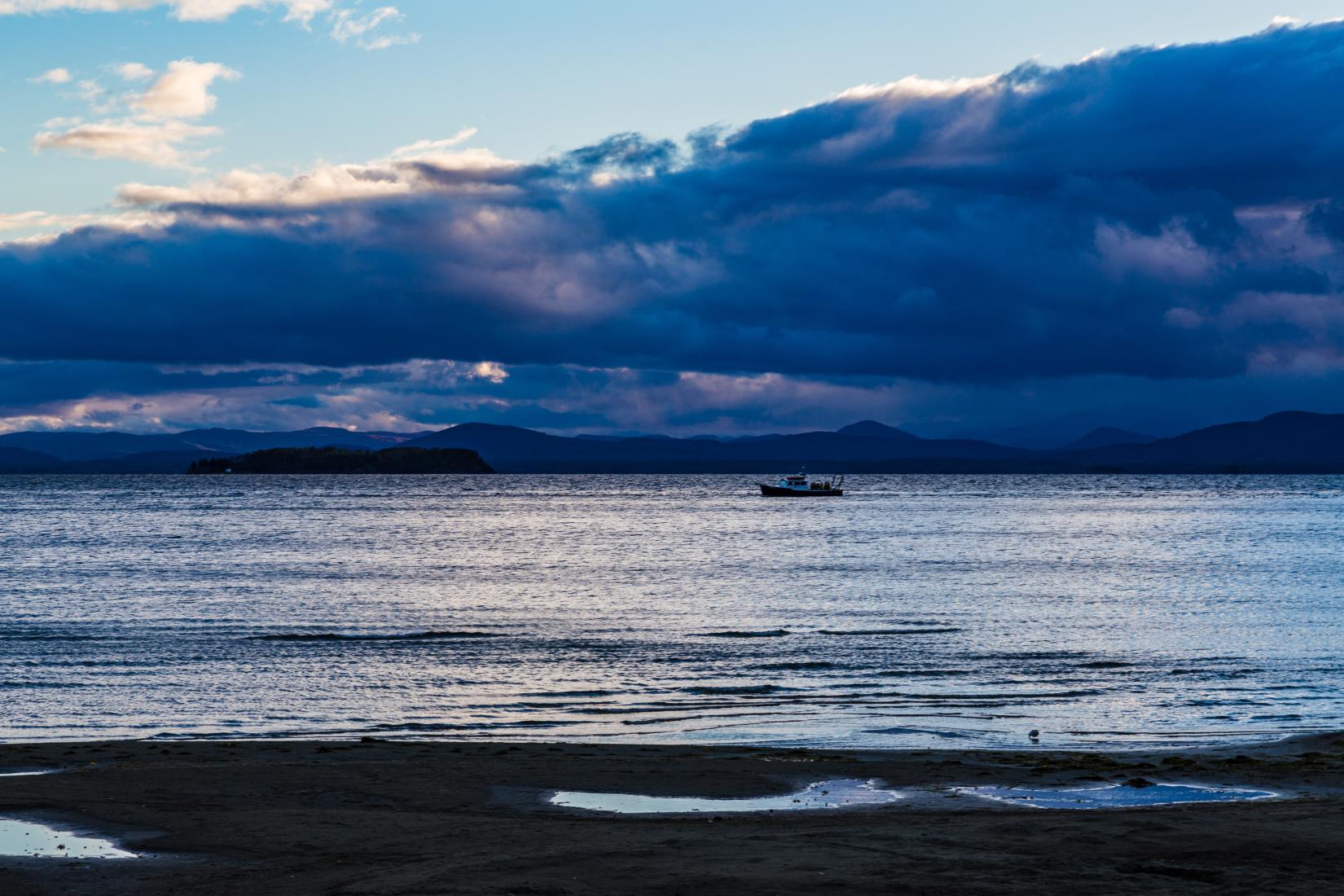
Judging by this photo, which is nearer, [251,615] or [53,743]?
[53,743]

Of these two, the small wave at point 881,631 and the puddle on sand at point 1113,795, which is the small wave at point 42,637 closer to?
the small wave at point 881,631

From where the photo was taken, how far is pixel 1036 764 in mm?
21297

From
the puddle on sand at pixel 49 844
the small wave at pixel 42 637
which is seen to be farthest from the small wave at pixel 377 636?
the puddle on sand at pixel 49 844

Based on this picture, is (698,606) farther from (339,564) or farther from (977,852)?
(977,852)

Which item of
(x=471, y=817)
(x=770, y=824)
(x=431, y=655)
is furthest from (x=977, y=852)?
(x=431, y=655)

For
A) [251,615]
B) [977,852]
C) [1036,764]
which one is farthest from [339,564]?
[977,852]

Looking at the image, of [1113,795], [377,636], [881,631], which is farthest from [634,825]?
[881,631]

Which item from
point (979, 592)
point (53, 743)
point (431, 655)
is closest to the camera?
point (53, 743)

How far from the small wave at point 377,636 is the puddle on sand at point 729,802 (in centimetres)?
2457

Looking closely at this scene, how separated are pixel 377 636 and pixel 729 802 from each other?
1075 inches

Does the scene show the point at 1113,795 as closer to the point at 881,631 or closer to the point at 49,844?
the point at 49,844

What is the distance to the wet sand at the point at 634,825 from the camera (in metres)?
12.8

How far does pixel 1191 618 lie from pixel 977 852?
129 ft

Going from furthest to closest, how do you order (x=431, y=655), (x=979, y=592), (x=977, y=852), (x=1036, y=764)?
(x=979, y=592) → (x=431, y=655) → (x=1036, y=764) → (x=977, y=852)
